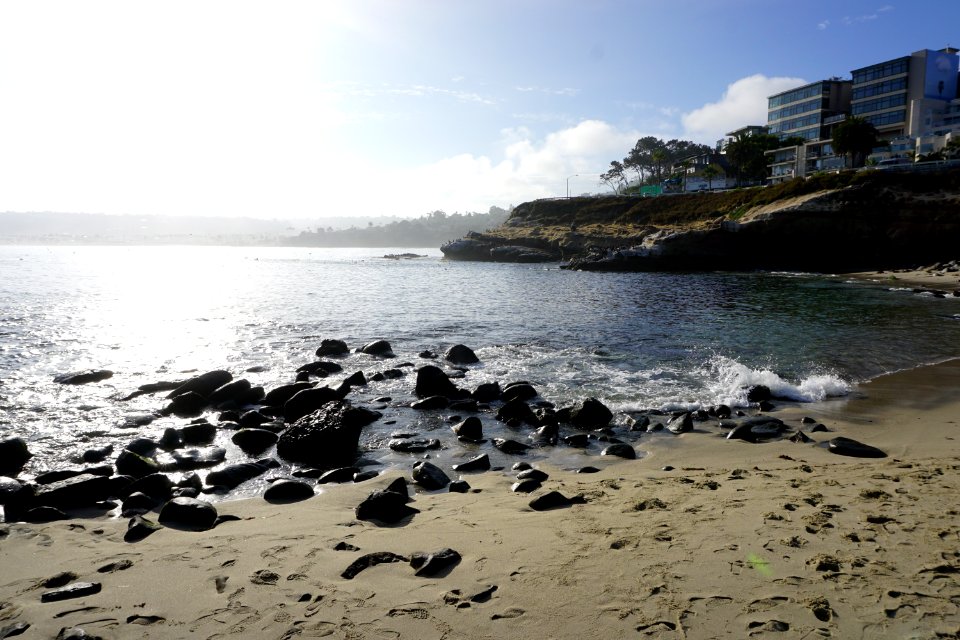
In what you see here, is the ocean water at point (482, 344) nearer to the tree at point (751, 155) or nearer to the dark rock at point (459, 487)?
the dark rock at point (459, 487)

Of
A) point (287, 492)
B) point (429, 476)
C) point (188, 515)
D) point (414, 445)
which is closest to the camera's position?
point (188, 515)

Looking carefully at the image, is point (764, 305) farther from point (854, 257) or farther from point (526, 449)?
point (854, 257)

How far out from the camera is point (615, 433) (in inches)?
428

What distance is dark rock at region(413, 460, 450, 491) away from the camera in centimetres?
816

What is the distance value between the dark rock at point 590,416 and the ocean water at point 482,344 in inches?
54.0

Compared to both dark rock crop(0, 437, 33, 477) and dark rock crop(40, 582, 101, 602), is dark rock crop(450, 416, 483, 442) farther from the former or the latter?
dark rock crop(0, 437, 33, 477)

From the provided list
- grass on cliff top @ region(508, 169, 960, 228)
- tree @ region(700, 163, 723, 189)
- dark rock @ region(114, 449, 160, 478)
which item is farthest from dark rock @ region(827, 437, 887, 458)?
tree @ region(700, 163, 723, 189)

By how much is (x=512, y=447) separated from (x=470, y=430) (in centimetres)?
114

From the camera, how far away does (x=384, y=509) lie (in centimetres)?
687

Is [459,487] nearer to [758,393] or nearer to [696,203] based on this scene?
[758,393]

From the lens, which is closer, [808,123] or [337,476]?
[337,476]

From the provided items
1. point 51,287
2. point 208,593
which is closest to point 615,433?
point 208,593

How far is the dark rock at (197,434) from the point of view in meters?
10.6

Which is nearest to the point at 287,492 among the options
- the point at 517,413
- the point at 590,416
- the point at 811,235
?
the point at 517,413
